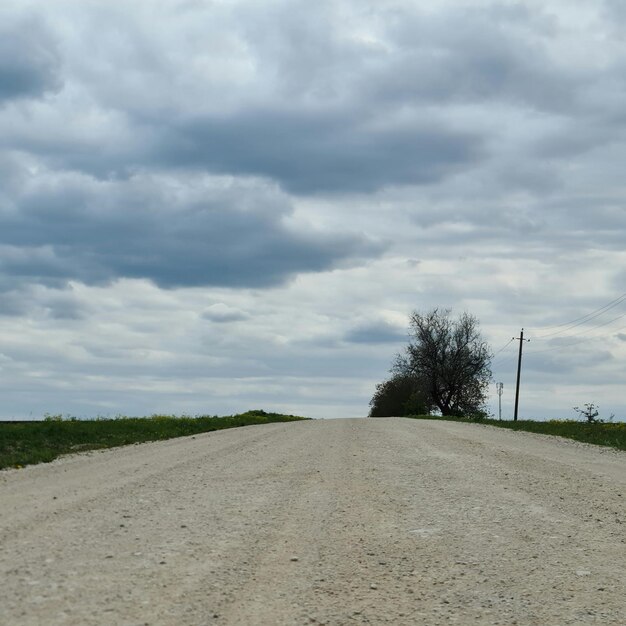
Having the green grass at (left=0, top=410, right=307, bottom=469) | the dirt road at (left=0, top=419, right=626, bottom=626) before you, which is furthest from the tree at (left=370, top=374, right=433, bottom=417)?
the dirt road at (left=0, top=419, right=626, bottom=626)

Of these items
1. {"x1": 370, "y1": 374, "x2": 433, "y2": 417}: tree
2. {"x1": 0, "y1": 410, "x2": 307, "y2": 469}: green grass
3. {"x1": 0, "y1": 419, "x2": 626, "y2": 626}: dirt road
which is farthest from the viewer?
{"x1": 370, "y1": 374, "x2": 433, "y2": 417}: tree

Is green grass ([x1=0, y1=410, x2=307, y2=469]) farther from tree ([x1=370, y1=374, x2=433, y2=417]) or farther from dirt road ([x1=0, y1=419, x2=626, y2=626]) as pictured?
tree ([x1=370, y1=374, x2=433, y2=417])

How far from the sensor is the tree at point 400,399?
79.1 meters

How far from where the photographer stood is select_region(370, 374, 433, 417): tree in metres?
79.1

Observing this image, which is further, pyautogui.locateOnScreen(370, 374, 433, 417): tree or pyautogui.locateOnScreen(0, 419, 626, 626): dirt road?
pyautogui.locateOnScreen(370, 374, 433, 417): tree

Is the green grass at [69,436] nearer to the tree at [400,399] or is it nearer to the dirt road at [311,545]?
the dirt road at [311,545]

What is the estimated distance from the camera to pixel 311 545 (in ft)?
25.2

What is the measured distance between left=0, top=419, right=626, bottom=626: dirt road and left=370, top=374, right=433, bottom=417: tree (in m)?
65.1

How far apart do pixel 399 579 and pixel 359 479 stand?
18.8 ft

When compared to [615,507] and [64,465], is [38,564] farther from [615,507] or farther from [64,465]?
[64,465]

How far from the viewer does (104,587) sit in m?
5.90

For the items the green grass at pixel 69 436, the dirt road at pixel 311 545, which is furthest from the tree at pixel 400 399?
the dirt road at pixel 311 545

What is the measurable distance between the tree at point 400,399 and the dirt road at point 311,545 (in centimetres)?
6509

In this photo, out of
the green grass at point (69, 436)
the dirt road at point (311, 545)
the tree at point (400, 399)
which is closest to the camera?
the dirt road at point (311, 545)
